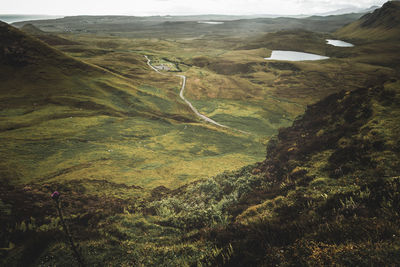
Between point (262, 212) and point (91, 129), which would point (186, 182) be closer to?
point (262, 212)

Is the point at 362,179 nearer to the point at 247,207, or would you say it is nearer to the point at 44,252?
the point at 247,207

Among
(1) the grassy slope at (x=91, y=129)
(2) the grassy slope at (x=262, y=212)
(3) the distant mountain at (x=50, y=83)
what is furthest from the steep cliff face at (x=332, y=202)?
(3) the distant mountain at (x=50, y=83)

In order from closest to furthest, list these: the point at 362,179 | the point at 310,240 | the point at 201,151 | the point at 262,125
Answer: the point at 310,240
the point at 362,179
the point at 201,151
the point at 262,125

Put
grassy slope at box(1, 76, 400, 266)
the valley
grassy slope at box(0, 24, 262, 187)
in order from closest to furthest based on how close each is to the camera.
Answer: grassy slope at box(1, 76, 400, 266), the valley, grassy slope at box(0, 24, 262, 187)

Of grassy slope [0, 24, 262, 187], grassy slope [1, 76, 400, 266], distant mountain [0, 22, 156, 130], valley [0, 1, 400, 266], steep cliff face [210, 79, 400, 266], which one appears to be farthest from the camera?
distant mountain [0, 22, 156, 130]

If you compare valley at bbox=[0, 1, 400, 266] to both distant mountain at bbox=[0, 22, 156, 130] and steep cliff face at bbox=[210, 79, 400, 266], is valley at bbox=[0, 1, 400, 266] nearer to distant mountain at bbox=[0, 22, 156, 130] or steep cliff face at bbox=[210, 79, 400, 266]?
steep cliff face at bbox=[210, 79, 400, 266]

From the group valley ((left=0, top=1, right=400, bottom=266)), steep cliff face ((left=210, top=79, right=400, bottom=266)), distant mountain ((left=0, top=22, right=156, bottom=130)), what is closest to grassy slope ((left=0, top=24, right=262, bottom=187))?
distant mountain ((left=0, top=22, right=156, bottom=130))

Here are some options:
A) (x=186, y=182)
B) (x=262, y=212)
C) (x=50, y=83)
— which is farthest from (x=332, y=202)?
(x=50, y=83)

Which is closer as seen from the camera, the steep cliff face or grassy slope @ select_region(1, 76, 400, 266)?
the steep cliff face

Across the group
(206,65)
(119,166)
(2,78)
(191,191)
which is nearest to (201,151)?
(119,166)

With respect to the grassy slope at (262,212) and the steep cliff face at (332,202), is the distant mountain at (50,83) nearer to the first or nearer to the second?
the grassy slope at (262,212)

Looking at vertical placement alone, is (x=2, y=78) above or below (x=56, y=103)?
above
